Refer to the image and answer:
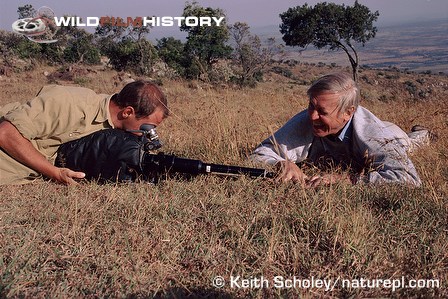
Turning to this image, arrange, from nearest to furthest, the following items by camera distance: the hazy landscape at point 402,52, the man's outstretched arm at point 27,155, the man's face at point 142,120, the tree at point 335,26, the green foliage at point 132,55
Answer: the man's outstretched arm at point 27,155, the man's face at point 142,120, the green foliage at point 132,55, the tree at point 335,26, the hazy landscape at point 402,52

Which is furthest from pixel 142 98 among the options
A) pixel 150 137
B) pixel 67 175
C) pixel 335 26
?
pixel 335 26

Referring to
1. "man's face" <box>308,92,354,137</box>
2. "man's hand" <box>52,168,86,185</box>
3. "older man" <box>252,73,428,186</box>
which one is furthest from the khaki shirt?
"man's face" <box>308,92,354,137</box>

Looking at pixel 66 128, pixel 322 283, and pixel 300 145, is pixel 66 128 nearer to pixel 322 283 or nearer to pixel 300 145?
pixel 300 145

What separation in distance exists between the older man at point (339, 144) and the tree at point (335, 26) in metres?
25.6

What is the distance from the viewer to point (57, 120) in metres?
3.01

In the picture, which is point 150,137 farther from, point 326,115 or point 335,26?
point 335,26

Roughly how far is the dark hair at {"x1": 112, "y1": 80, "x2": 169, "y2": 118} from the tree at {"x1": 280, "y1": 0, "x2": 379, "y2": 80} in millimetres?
26267

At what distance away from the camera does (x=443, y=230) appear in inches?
85.4

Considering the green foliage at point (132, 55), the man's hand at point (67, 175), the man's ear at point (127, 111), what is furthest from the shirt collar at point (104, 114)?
the green foliage at point (132, 55)

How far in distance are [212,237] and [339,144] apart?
1.63 meters

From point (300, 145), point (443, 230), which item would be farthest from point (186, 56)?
point (443, 230)

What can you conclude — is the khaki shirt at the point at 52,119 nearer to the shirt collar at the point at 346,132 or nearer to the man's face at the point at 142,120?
the man's face at the point at 142,120

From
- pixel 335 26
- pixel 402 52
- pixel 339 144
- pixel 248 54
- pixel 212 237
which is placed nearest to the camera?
pixel 212 237

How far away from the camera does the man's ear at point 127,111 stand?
3160 mm
